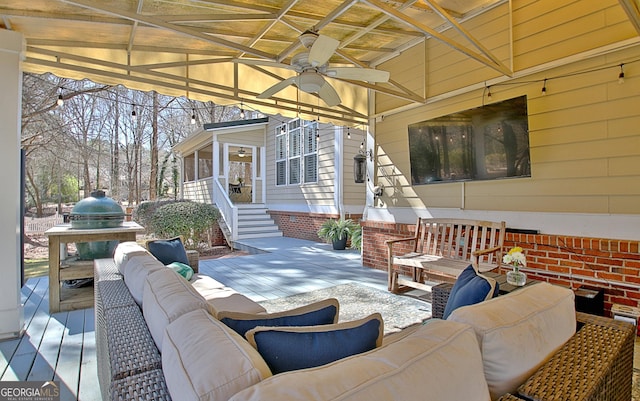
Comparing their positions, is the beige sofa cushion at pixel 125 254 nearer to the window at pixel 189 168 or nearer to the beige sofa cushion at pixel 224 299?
the beige sofa cushion at pixel 224 299

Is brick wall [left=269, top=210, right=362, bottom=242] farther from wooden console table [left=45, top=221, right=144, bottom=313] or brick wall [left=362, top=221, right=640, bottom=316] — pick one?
wooden console table [left=45, top=221, right=144, bottom=313]

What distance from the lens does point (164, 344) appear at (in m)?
1.08

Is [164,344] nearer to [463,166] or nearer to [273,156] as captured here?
[463,166]

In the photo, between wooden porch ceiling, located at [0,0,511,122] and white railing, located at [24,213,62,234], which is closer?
wooden porch ceiling, located at [0,0,511,122]

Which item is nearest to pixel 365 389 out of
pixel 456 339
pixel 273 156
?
pixel 456 339

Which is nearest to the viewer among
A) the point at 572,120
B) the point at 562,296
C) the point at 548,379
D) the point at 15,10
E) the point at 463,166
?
the point at 548,379

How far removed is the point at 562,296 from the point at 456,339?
2.84 feet

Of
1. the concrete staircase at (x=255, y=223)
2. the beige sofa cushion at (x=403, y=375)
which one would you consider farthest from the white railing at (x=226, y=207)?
the beige sofa cushion at (x=403, y=375)

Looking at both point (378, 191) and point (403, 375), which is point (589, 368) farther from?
point (378, 191)

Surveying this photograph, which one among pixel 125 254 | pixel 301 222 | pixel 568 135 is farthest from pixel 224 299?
pixel 301 222

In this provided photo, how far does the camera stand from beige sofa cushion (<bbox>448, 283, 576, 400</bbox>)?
1123 millimetres

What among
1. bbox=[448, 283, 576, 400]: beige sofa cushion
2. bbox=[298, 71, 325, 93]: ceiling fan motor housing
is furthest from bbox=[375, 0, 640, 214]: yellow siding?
bbox=[448, 283, 576, 400]: beige sofa cushion

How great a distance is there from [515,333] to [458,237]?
3.35 meters

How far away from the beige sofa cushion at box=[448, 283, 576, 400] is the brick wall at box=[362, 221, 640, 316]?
2.48 m
